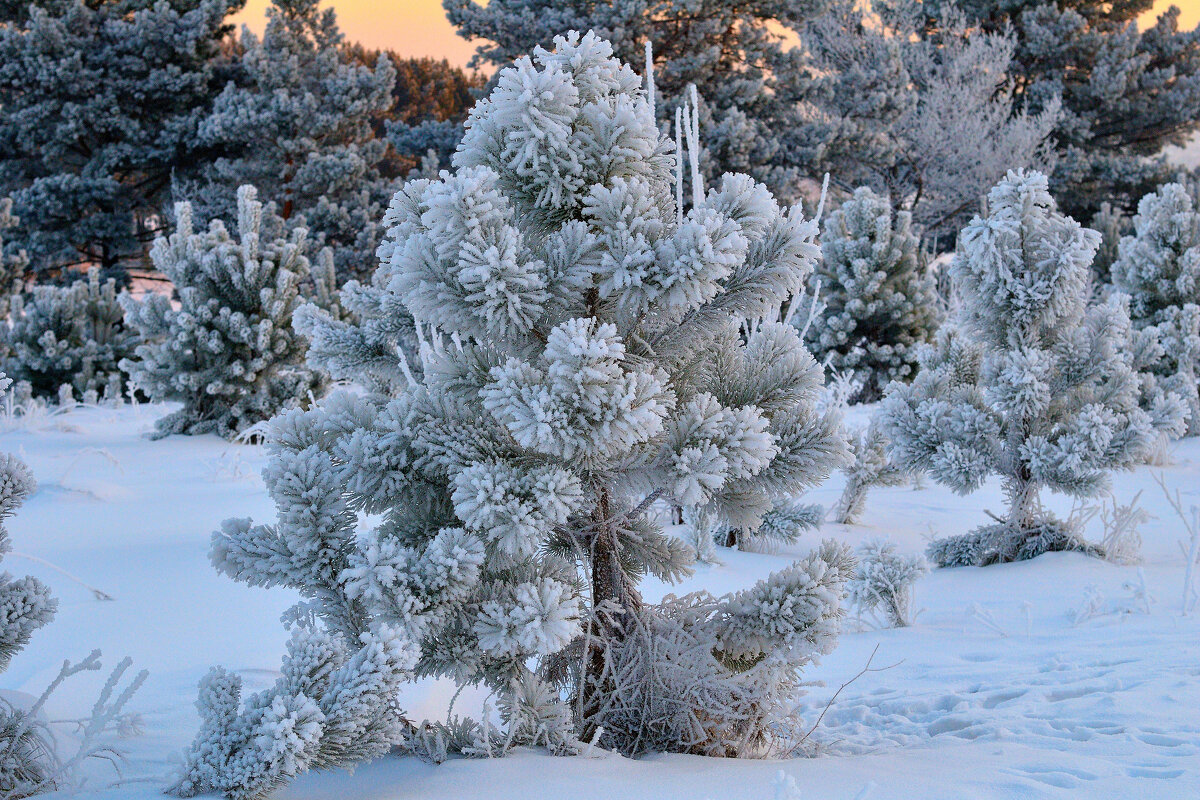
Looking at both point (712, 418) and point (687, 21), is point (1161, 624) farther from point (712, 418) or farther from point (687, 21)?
point (687, 21)

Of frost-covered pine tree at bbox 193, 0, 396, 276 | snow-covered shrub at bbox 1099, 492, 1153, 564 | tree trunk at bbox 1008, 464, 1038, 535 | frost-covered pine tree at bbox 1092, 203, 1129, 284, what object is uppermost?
frost-covered pine tree at bbox 193, 0, 396, 276

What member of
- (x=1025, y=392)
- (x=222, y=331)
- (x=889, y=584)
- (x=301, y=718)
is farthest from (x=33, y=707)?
(x=222, y=331)

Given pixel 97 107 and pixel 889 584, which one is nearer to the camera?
pixel 889 584

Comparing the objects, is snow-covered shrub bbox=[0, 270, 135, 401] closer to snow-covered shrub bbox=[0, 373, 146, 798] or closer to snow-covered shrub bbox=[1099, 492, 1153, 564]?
snow-covered shrub bbox=[0, 373, 146, 798]

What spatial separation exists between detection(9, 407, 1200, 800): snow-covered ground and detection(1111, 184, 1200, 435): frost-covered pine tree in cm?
442

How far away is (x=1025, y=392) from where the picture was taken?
16.4ft

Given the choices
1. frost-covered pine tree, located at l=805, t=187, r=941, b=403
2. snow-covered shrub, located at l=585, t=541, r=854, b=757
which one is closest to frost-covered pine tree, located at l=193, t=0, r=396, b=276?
frost-covered pine tree, located at l=805, t=187, r=941, b=403

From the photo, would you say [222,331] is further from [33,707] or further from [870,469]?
[33,707]

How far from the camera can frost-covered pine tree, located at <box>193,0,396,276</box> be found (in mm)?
18812

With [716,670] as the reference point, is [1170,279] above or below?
above

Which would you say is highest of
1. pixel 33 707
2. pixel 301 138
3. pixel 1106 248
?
pixel 301 138

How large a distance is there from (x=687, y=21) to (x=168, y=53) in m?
11.6

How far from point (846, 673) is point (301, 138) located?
1852 centimetres

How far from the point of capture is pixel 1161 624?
362 centimetres
